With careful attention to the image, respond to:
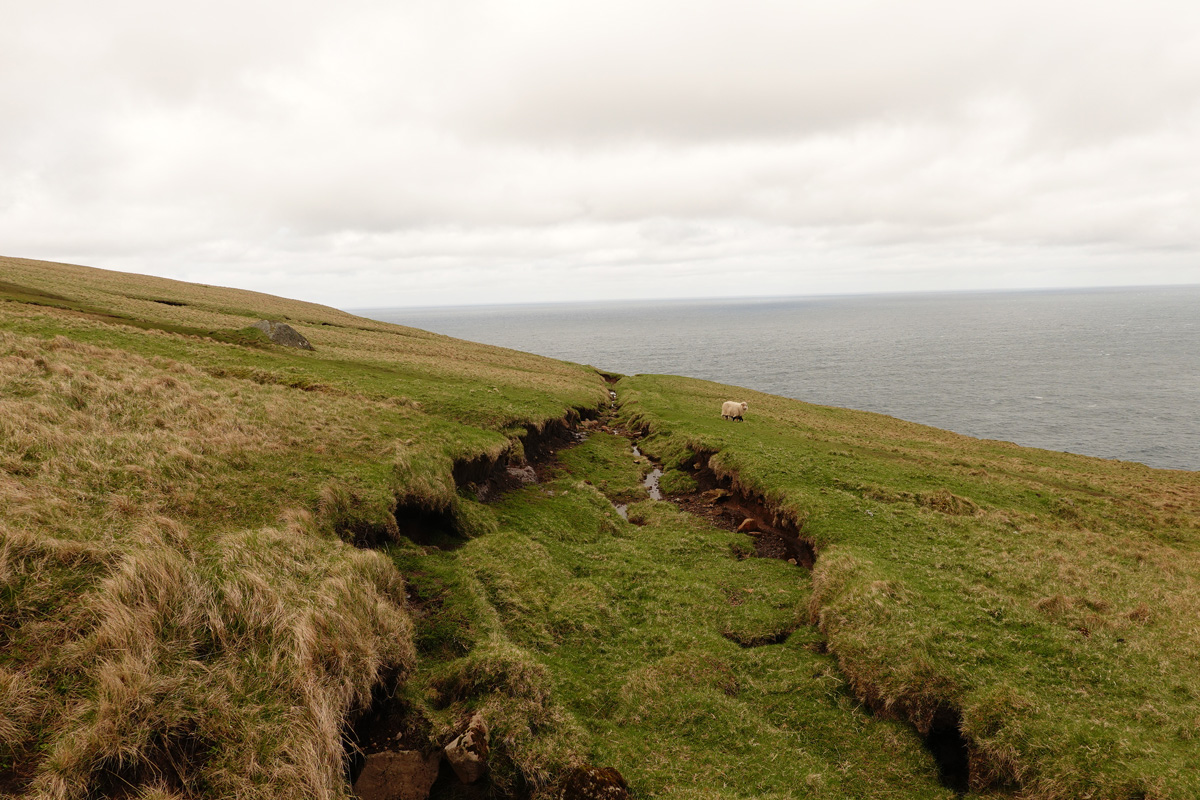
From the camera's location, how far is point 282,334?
55.7 meters

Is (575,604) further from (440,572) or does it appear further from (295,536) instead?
(295,536)

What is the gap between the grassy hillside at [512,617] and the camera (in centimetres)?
945

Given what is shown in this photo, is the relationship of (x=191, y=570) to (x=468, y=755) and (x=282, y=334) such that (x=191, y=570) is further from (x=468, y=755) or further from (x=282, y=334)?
(x=282, y=334)

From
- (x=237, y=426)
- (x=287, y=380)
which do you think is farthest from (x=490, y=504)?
(x=287, y=380)

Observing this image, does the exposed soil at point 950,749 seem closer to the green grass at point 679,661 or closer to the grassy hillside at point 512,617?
the grassy hillside at point 512,617

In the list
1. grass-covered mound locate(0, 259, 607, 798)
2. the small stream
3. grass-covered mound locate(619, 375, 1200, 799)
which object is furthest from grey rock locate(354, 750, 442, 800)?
the small stream

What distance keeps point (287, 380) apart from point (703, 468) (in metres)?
29.7

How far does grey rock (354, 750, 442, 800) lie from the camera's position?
10539 millimetres

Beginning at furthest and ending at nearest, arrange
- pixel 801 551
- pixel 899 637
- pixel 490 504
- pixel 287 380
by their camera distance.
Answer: pixel 287 380, pixel 490 504, pixel 801 551, pixel 899 637

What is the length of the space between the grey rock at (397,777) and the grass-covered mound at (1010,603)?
40.3 feet

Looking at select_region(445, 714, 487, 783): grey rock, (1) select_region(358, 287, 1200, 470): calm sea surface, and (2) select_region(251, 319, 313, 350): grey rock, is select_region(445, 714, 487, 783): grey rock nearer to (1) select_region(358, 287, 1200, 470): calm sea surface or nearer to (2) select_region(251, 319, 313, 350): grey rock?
(2) select_region(251, 319, 313, 350): grey rock

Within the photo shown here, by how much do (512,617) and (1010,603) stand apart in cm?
1751

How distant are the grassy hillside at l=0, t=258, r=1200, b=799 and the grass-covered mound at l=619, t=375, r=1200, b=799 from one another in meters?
0.12

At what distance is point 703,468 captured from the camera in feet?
128
